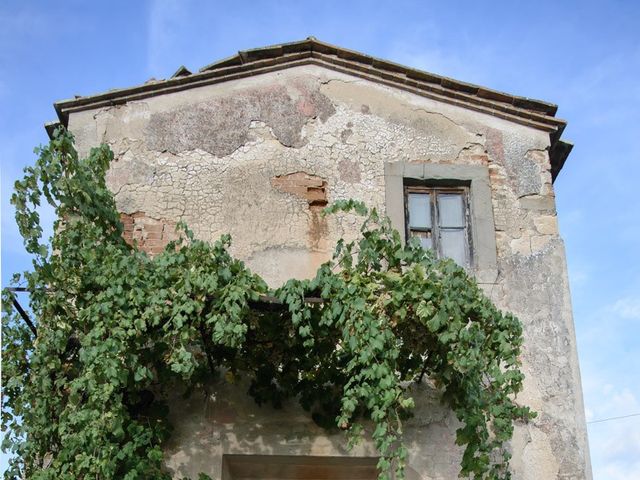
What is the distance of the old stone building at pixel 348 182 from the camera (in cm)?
611

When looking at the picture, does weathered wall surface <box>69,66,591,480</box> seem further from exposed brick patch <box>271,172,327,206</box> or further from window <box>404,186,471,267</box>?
window <box>404,186,471,267</box>

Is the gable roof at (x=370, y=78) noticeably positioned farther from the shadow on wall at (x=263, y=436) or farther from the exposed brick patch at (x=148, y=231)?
the shadow on wall at (x=263, y=436)

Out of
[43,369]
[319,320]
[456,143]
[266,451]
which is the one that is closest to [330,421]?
[266,451]

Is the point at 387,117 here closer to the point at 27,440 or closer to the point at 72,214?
the point at 72,214

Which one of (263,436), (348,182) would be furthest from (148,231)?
(263,436)

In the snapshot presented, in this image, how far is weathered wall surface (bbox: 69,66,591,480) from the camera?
19.7 ft

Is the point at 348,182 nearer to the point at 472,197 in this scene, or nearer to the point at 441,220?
the point at 441,220

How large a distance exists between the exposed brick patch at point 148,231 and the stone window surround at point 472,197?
170cm

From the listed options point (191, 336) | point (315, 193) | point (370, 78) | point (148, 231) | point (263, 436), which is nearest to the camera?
point (191, 336)

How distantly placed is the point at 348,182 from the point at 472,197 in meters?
0.99

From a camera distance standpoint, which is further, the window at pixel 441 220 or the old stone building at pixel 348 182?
the window at pixel 441 220

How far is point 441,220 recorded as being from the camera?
6.90m

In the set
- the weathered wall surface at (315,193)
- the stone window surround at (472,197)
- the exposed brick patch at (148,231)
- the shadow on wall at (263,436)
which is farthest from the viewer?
the stone window surround at (472,197)

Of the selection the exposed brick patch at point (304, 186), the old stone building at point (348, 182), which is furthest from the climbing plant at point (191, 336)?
the exposed brick patch at point (304, 186)
